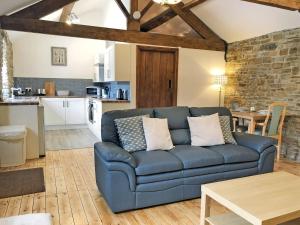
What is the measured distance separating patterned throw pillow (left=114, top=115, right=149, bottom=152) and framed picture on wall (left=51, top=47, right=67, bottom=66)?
4.91m

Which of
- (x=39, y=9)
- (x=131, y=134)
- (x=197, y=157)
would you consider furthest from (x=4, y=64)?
(x=197, y=157)

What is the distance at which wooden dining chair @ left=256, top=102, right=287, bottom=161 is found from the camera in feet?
13.4

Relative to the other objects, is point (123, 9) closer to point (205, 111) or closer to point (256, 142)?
point (205, 111)

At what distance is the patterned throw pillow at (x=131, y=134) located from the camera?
278 cm

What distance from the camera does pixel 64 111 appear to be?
6602 mm

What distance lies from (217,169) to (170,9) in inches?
158

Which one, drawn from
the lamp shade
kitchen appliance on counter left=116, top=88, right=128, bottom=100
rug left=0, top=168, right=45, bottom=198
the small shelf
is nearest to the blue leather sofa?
the small shelf

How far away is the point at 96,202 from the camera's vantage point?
104 inches

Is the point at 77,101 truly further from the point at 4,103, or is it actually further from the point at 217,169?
the point at 217,169

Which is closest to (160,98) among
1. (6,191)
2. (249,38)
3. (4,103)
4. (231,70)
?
(231,70)

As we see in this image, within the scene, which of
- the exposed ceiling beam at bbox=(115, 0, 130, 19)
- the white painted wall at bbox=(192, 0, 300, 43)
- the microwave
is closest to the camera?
the white painted wall at bbox=(192, 0, 300, 43)

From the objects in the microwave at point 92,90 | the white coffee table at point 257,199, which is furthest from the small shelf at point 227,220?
the microwave at point 92,90

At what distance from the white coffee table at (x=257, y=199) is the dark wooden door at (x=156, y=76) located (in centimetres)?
352

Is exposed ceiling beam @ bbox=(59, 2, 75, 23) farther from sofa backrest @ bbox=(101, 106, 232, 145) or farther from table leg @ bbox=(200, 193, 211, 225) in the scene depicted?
table leg @ bbox=(200, 193, 211, 225)
